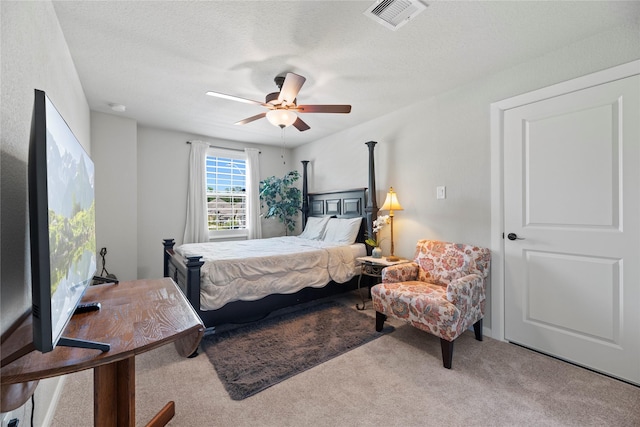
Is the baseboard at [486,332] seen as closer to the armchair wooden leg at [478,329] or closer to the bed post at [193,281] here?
the armchair wooden leg at [478,329]

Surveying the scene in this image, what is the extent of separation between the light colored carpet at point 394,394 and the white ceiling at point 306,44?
2.52 meters

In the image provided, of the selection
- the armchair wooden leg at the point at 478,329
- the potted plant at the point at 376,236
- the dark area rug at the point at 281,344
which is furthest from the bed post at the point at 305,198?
the armchair wooden leg at the point at 478,329

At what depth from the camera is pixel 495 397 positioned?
176 cm

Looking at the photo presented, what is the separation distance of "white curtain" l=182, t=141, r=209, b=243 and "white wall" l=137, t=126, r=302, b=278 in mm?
107

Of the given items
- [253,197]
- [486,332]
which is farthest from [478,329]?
[253,197]

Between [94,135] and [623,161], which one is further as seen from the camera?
[94,135]

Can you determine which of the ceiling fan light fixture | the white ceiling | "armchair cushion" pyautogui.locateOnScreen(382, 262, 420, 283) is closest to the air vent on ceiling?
the white ceiling

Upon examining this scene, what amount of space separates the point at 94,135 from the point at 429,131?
427cm

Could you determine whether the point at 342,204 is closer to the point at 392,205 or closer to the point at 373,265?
the point at 392,205

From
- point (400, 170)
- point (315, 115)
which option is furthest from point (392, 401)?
point (315, 115)

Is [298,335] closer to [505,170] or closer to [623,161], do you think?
[505,170]

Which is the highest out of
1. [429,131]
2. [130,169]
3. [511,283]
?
[429,131]

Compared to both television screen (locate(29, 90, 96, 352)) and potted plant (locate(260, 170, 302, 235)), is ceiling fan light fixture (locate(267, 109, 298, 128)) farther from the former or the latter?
potted plant (locate(260, 170, 302, 235))

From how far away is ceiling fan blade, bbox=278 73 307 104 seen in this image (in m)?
2.14
